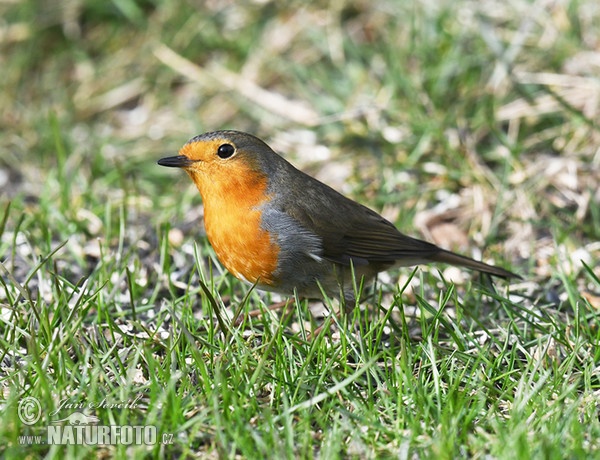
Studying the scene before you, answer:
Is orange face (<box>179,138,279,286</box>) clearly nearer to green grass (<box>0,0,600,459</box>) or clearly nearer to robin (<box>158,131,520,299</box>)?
robin (<box>158,131,520,299</box>)

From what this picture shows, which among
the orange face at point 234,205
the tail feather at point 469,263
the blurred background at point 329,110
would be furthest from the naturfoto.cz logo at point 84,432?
the tail feather at point 469,263

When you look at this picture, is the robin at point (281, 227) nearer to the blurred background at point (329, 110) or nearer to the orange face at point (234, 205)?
the orange face at point (234, 205)

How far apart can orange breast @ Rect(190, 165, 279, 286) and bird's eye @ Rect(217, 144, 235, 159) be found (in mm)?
119

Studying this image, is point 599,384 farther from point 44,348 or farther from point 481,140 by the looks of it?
point 481,140

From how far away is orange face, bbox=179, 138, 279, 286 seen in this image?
407 cm

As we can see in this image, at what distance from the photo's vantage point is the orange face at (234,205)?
4.07 meters

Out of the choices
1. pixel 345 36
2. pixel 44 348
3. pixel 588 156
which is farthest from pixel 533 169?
pixel 44 348

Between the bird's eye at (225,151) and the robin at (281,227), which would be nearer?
the robin at (281,227)

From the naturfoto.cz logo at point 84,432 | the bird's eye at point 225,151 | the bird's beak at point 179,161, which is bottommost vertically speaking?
the naturfoto.cz logo at point 84,432

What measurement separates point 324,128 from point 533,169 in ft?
5.21

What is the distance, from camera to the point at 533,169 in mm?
5789

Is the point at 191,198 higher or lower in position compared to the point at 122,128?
lower

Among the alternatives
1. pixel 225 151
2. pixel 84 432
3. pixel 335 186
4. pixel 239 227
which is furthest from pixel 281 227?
pixel 335 186

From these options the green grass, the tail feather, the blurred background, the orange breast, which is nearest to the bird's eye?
the orange breast
